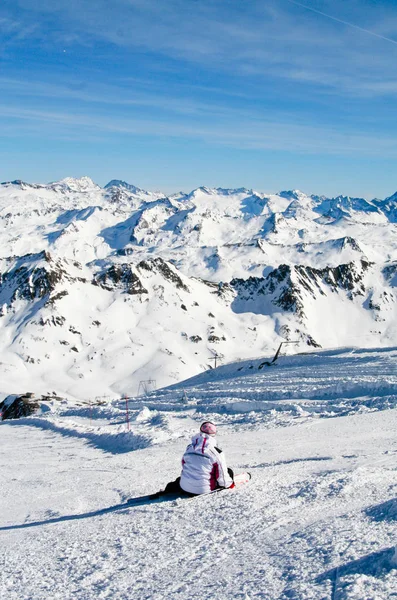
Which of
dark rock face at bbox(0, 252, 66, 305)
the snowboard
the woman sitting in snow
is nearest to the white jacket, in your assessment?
the woman sitting in snow

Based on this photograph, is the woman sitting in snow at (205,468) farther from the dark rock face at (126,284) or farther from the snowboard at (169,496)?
the dark rock face at (126,284)

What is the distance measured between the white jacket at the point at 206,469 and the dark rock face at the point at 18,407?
2031 inches

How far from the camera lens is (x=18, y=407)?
63344 mm

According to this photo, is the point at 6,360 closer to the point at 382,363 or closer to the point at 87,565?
the point at 382,363

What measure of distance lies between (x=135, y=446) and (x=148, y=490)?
789cm

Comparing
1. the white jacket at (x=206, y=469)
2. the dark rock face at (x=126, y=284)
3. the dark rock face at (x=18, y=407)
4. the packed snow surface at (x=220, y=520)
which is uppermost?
the dark rock face at (x=126, y=284)

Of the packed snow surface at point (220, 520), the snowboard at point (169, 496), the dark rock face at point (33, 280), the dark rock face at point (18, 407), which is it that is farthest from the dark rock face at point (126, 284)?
the snowboard at point (169, 496)

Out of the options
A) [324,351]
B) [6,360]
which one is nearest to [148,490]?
[324,351]

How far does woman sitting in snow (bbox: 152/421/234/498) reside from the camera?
9289 mm

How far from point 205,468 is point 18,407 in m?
59.1

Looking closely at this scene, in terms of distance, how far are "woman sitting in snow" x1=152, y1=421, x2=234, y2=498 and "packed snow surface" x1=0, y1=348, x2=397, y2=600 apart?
0.22 m

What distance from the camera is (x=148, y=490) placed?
36.6ft

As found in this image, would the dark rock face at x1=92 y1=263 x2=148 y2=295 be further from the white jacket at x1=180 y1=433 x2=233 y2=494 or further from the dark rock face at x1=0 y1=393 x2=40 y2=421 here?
the white jacket at x1=180 y1=433 x2=233 y2=494

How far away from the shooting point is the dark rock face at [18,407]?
2379 inches
